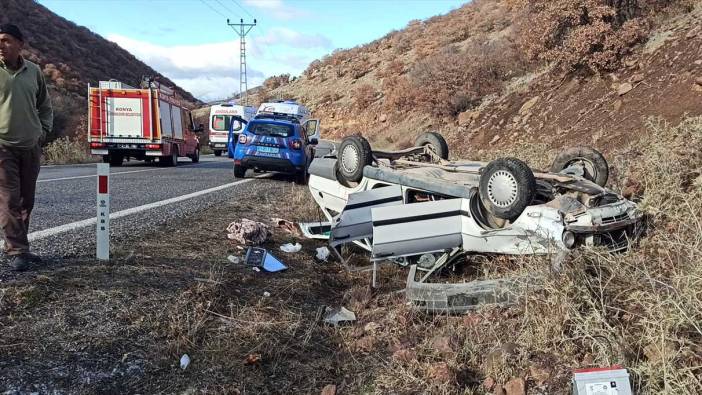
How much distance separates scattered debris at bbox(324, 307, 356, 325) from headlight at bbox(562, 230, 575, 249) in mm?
1715

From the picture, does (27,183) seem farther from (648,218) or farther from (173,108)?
(173,108)

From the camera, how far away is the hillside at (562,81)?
1006 cm

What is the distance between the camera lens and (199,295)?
4012 mm

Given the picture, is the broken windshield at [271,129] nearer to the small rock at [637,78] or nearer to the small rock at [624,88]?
the small rock at [624,88]

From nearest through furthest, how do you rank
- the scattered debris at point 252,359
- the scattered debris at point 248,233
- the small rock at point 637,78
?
the scattered debris at point 252,359 → the scattered debris at point 248,233 → the small rock at point 637,78

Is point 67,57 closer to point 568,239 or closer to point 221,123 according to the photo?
point 221,123

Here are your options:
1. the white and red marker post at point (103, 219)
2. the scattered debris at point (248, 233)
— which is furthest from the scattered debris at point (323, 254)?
the white and red marker post at point (103, 219)

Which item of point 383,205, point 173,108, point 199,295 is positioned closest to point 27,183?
point 199,295

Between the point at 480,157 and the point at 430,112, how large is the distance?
8066 mm

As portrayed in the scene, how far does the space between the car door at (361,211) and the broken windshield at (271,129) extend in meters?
7.61

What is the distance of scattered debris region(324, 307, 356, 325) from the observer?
14.0 ft

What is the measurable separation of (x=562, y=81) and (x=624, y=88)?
299cm

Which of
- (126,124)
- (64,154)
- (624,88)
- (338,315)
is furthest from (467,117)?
(64,154)

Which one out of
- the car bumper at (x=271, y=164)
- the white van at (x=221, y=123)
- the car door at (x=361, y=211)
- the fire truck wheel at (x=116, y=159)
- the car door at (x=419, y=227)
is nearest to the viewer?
the car door at (x=419, y=227)
